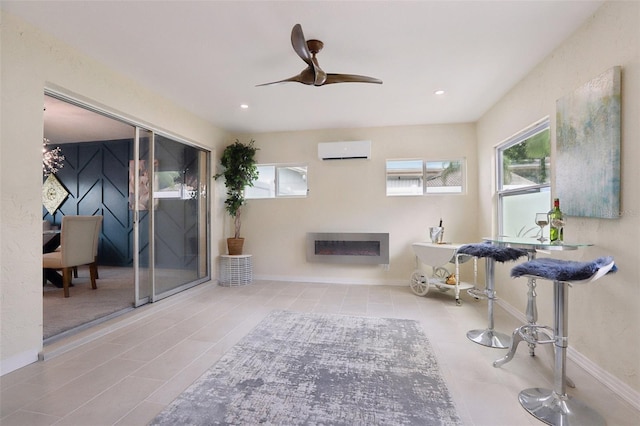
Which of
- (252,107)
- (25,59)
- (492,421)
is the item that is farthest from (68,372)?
(252,107)

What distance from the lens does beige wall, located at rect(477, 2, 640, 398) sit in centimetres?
158

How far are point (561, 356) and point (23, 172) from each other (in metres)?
3.60

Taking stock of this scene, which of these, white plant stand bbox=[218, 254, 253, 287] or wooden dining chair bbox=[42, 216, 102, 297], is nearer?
wooden dining chair bbox=[42, 216, 102, 297]

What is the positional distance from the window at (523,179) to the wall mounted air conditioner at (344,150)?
5.70 feet

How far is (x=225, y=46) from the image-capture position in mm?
2256

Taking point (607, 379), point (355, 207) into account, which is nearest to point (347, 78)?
point (355, 207)

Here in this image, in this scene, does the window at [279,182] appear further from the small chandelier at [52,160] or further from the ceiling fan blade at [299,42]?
the small chandelier at [52,160]

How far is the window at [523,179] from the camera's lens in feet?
8.41

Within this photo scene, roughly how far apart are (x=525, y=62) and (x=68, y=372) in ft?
14.3

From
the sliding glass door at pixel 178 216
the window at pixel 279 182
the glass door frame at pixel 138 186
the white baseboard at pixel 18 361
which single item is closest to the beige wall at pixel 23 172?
the white baseboard at pixel 18 361

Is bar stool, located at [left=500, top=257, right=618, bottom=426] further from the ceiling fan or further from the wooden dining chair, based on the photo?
the wooden dining chair

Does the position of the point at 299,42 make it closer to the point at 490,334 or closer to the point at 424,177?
the point at 490,334

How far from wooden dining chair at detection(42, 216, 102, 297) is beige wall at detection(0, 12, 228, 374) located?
63.9 inches

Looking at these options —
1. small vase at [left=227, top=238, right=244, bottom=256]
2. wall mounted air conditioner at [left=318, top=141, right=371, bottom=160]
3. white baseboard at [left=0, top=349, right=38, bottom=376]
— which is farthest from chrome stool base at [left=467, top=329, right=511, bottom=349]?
white baseboard at [left=0, top=349, right=38, bottom=376]
